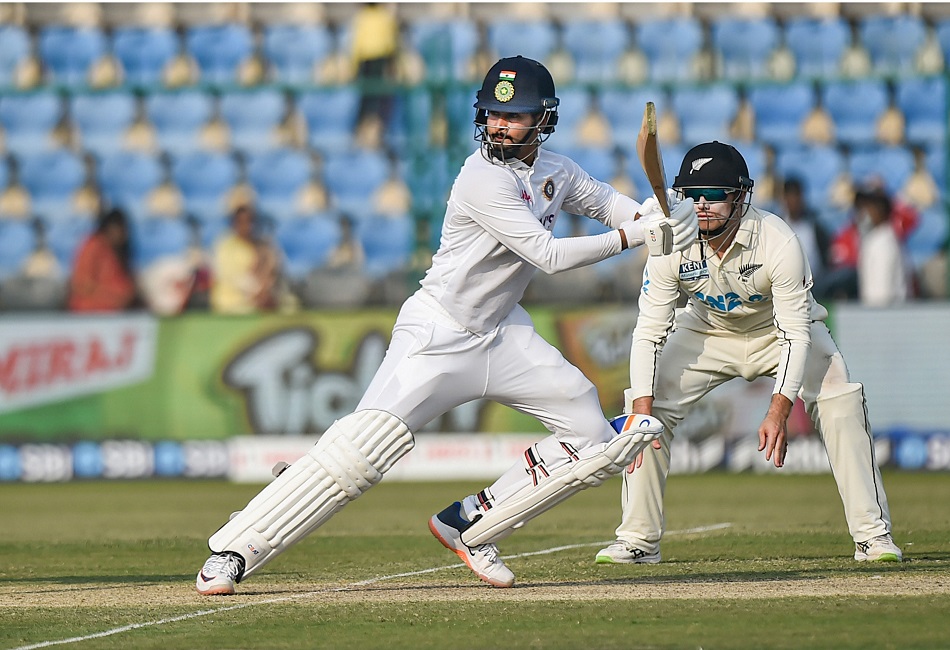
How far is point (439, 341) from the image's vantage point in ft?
A: 20.1

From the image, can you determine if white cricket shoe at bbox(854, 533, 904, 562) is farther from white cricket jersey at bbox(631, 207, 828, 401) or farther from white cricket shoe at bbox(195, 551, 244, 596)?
white cricket shoe at bbox(195, 551, 244, 596)

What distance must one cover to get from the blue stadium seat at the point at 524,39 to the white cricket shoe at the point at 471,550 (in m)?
10.3

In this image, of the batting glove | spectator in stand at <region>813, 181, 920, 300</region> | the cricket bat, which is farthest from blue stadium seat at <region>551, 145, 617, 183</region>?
the batting glove

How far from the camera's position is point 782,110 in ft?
48.4

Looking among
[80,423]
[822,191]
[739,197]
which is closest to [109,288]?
[80,423]

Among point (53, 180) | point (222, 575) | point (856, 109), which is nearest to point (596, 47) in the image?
point (856, 109)

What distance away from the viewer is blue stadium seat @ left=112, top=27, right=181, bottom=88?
54.4 feet

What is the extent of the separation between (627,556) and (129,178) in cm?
942

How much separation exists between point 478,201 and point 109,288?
27.3ft

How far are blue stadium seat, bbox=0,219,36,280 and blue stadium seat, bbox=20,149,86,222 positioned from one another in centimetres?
61

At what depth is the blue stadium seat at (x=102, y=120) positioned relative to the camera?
1534cm

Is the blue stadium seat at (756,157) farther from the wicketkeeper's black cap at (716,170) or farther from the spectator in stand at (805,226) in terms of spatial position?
the wicketkeeper's black cap at (716,170)

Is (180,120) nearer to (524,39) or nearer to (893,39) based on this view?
(524,39)

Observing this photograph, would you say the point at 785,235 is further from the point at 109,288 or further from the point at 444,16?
the point at 444,16
